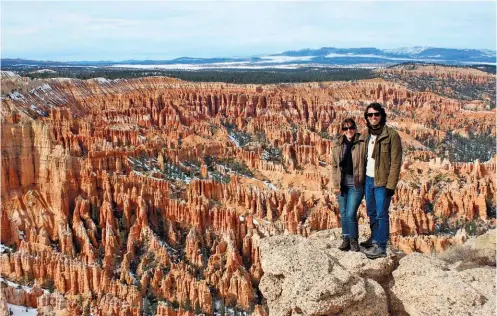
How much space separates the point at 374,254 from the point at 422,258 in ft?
3.09

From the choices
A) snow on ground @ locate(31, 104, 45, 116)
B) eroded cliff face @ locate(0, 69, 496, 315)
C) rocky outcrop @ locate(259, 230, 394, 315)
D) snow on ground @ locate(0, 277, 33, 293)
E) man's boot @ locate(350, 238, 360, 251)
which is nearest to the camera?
rocky outcrop @ locate(259, 230, 394, 315)

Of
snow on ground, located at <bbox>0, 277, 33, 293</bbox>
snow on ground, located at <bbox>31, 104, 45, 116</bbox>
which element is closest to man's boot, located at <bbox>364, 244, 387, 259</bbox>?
snow on ground, located at <bbox>0, 277, 33, 293</bbox>

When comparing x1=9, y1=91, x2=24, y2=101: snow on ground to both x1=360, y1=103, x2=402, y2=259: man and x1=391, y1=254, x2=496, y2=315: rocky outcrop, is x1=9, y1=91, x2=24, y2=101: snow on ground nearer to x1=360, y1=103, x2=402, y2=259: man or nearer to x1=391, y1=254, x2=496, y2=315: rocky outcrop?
x1=360, y1=103, x2=402, y2=259: man

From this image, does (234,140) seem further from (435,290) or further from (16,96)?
(435,290)

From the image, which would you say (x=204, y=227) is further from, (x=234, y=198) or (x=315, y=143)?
(x=315, y=143)

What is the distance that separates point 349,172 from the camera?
7906 millimetres

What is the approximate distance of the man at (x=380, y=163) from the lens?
7391 mm

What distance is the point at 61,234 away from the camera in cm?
2995

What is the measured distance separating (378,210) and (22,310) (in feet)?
61.9

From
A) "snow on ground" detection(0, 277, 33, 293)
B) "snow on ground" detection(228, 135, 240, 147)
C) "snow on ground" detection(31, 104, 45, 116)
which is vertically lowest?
"snow on ground" detection(0, 277, 33, 293)

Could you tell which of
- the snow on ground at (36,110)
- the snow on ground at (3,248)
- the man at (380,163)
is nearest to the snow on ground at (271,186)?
the snow on ground at (3,248)

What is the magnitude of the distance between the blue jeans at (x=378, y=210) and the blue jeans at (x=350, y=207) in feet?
0.54

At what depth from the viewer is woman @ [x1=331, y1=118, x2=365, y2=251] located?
7688mm

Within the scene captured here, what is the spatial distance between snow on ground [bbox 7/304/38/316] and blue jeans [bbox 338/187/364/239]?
1758 centimetres
